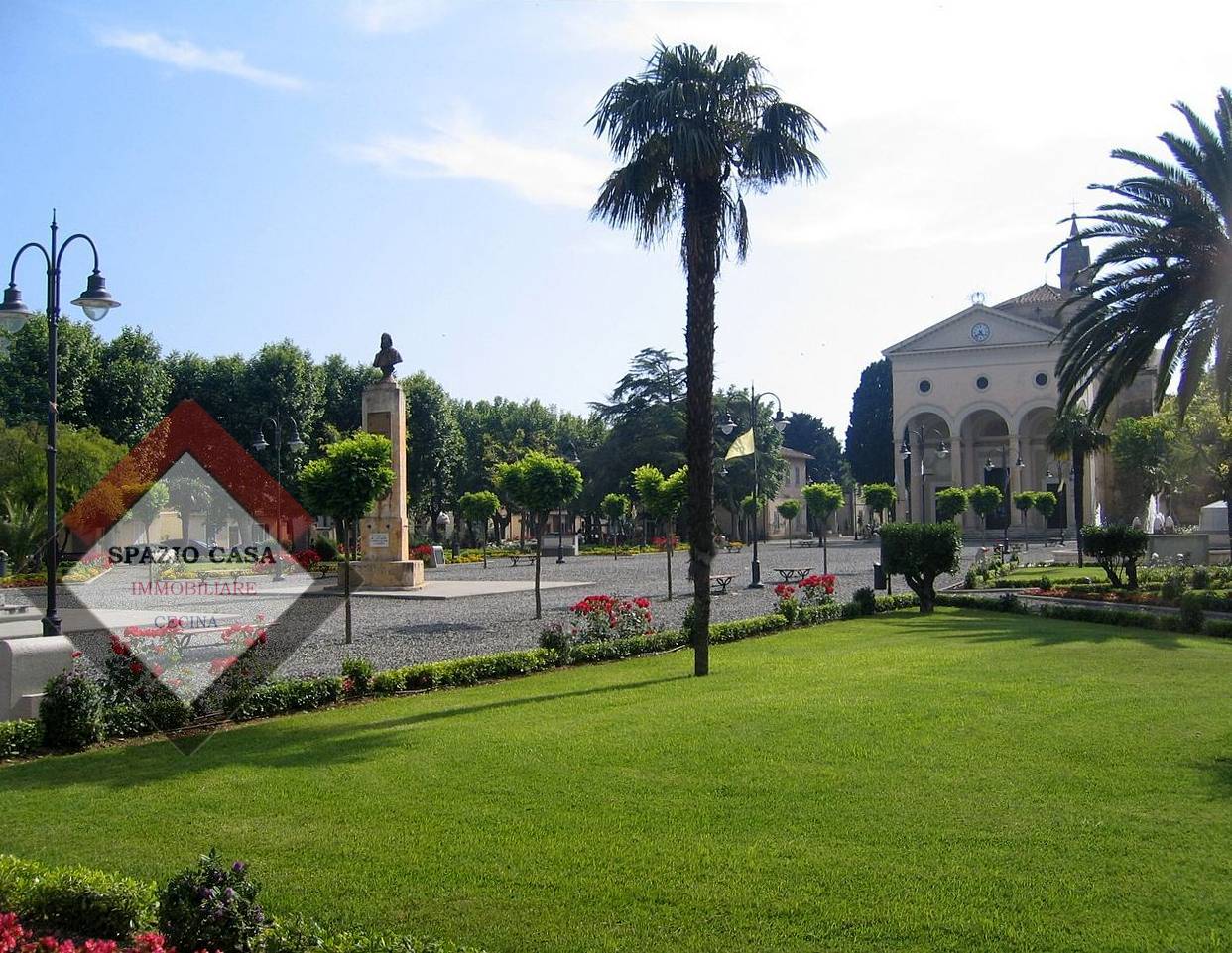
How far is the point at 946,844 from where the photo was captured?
18.4 feet

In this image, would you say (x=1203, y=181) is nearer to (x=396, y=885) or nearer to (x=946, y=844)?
(x=946, y=844)

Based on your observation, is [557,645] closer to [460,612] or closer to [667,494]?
[460,612]

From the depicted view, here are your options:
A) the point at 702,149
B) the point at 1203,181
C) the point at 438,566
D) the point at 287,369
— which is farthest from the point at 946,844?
the point at 287,369

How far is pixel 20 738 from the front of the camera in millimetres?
8938

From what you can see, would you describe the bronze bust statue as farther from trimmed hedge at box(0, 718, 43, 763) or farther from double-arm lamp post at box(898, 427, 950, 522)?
double-arm lamp post at box(898, 427, 950, 522)

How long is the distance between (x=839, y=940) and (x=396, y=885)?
2.16m

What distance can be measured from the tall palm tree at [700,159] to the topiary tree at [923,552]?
9412 millimetres

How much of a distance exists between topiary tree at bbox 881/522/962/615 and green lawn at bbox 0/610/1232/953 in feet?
34.9

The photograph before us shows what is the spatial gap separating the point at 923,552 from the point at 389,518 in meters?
13.9

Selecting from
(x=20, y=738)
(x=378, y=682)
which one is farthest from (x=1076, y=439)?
(x=20, y=738)

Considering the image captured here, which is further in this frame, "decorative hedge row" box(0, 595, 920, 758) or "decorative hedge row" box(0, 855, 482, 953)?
"decorative hedge row" box(0, 595, 920, 758)

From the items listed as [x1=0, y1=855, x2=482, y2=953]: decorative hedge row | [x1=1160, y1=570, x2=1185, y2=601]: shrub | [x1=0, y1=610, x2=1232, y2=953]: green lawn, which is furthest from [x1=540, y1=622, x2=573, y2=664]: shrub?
[x1=1160, y1=570, x2=1185, y2=601]: shrub

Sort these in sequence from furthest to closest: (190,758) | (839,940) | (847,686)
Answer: (847,686) < (190,758) < (839,940)

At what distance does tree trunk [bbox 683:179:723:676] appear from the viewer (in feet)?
43.5
